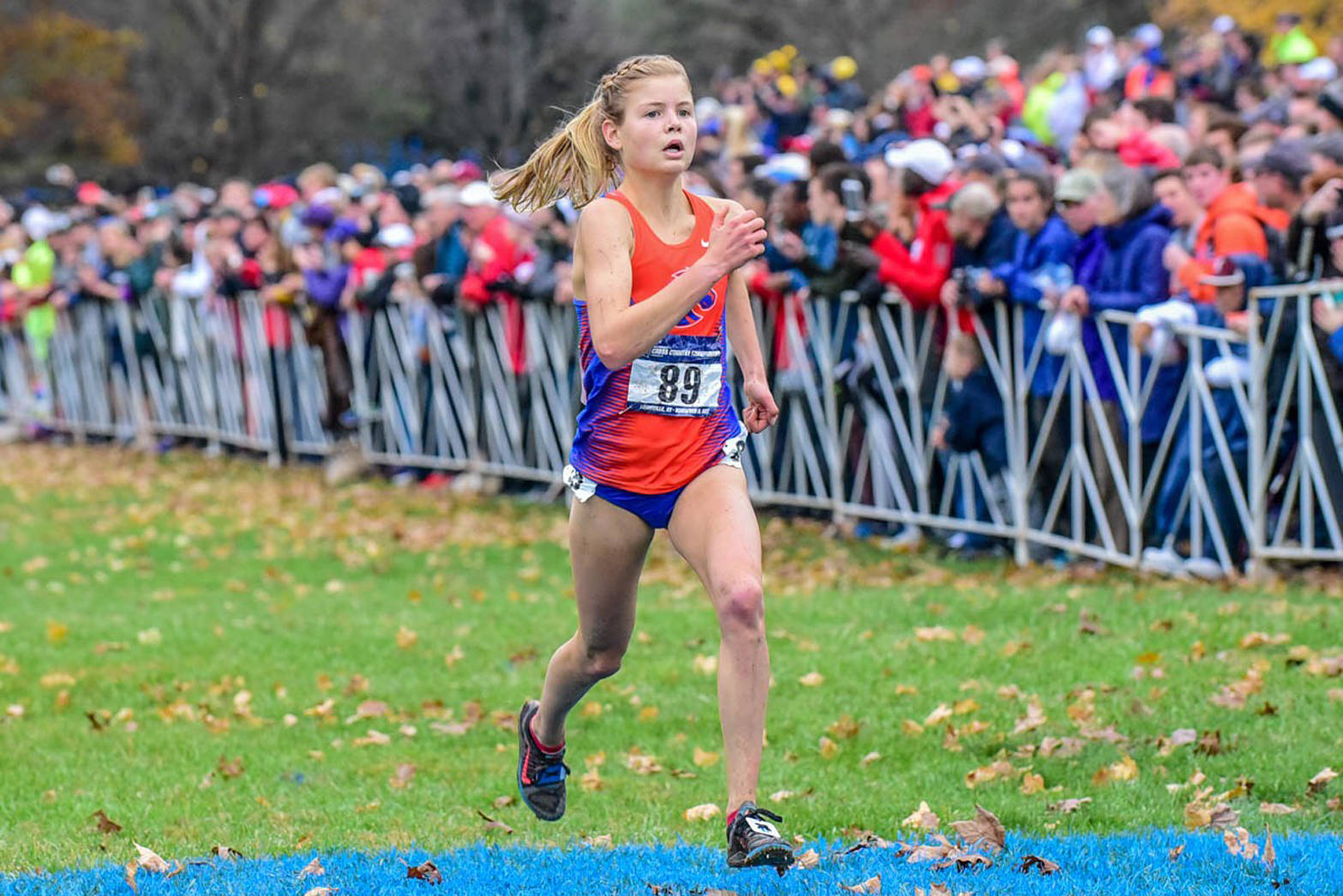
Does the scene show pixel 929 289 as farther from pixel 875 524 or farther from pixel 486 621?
pixel 486 621

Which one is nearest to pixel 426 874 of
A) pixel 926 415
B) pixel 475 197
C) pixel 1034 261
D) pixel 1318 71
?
pixel 1034 261

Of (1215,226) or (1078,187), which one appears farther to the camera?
(1078,187)

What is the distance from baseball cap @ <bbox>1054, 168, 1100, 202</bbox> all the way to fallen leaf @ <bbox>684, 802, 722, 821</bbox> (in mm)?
4867

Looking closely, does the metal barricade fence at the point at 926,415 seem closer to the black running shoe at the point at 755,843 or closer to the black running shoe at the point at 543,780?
the black running shoe at the point at 543,780

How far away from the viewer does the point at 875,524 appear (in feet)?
42.5

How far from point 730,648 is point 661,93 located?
1.48m

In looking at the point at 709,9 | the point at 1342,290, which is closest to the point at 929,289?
the point at 1342,290

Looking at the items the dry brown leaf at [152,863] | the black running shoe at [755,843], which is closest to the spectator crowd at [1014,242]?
the black running shoe at [755,843]

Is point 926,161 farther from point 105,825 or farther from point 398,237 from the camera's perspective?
point 105,825

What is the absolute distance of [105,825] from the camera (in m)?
6.68

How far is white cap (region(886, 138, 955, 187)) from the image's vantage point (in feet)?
40.4

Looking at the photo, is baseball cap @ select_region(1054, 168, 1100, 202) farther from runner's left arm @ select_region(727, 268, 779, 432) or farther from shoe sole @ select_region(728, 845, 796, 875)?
shoe sole @ select_region(728, 845, 796, 875)

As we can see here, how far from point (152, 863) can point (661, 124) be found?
251cm

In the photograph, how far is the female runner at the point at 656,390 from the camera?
5.21 m
